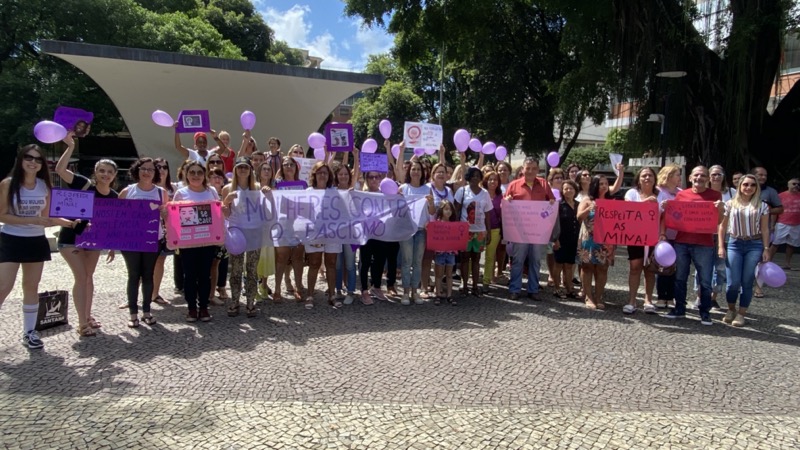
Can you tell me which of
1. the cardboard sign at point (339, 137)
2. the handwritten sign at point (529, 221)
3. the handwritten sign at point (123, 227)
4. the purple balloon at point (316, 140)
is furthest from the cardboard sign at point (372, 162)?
the handwritten sign at point (123, 227)

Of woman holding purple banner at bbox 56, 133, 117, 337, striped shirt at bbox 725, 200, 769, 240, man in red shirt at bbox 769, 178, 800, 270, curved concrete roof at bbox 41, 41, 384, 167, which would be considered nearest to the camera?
woman holding purple banner at bbox 56, 133, 117, 337

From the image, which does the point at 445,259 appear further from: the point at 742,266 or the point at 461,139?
the point at 742,266

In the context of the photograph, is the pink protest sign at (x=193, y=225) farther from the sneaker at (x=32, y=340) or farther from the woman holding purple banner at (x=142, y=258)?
the sneaker at (x=32, y=340)

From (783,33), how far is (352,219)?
10843 millimetres

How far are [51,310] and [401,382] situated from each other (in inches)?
151

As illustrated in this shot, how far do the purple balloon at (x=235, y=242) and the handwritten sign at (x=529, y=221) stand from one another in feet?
11.5

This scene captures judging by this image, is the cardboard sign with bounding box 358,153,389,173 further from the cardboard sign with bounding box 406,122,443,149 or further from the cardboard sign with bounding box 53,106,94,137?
the cardboard sign with bounding box 53,106,94,137

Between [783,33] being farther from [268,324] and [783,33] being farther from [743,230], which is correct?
[268,324]

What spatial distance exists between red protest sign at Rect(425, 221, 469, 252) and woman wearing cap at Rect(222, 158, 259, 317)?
7.20 ft

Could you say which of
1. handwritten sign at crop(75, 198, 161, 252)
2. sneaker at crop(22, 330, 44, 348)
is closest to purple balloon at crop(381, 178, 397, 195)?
handwritten sign at crop(75, 198, 161, 252)

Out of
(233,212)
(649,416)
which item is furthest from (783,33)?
(233,212)

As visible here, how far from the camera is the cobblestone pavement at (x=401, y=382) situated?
3.30 meters

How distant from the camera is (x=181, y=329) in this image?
214 inches

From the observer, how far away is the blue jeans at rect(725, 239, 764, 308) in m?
5.88
